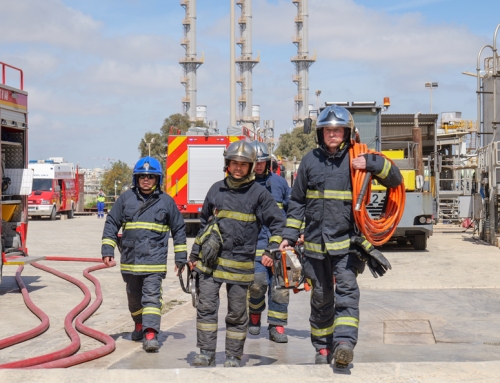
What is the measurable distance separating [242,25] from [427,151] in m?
105

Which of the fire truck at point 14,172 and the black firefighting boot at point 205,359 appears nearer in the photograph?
the black firefighting boot at point 205,359

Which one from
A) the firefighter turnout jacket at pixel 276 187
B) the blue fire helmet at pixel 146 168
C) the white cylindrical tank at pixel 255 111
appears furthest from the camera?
the white cylindrical tank at pixel 255 111

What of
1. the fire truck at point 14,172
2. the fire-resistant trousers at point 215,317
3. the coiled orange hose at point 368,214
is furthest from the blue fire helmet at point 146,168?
the fire truck at point 14,172

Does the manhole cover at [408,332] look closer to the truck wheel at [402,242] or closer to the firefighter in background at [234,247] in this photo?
the firefighter in background at [234,247]

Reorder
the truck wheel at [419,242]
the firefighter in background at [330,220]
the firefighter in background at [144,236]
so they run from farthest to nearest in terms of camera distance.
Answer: the truck wheel at [419,242], the firefighter in background at [144,236], the firefighter in background at [330,220]

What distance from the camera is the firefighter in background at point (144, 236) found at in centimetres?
750

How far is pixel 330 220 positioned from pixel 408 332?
2.70 meters

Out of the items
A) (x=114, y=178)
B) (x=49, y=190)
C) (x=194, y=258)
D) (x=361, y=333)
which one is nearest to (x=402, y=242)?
(x=361, y=333)

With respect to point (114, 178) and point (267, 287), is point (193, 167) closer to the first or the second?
point (267, 287)

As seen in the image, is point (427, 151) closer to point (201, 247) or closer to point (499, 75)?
point (499, 75)

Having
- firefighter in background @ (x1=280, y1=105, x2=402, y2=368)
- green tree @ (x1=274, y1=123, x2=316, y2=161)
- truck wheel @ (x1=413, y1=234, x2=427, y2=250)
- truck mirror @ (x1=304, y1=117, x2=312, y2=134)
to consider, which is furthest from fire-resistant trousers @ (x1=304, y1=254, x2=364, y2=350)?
green tree @ (x1=274, y1=123, x2=316, y2=161)

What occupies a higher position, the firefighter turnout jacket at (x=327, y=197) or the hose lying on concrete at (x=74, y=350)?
the firefighter turnout jacket at (x=327, y=197)

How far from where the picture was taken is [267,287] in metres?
8.09

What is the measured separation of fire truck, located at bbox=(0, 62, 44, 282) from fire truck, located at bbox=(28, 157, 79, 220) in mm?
23594
